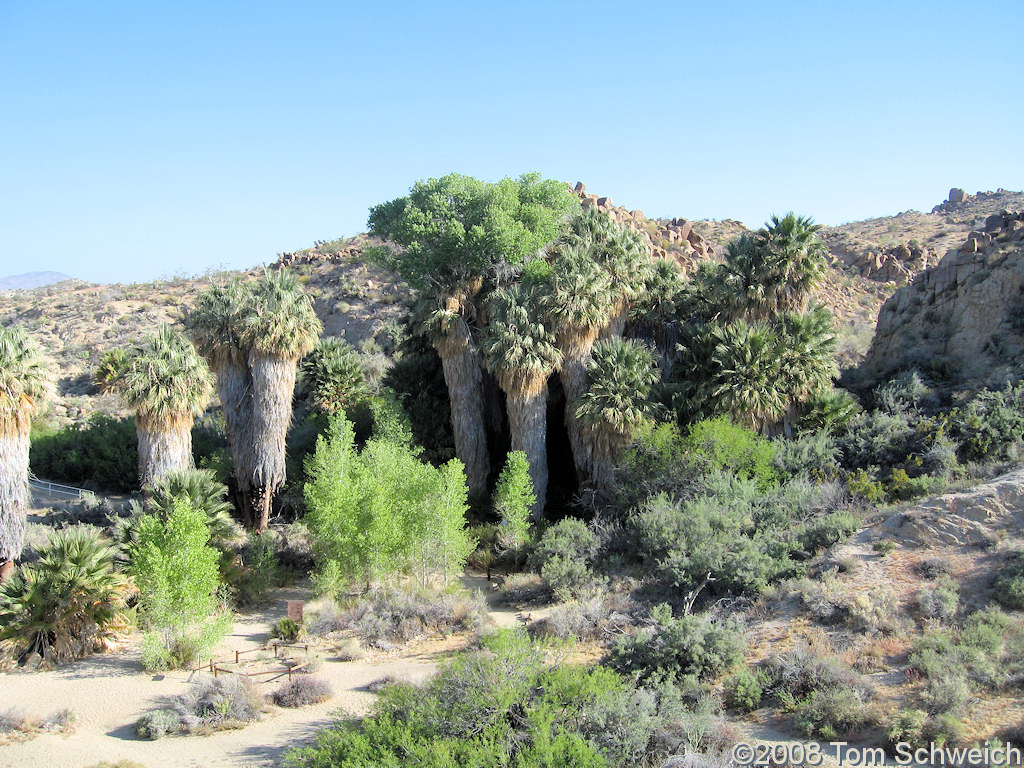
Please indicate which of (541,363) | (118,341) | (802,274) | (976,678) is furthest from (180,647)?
(118,341)

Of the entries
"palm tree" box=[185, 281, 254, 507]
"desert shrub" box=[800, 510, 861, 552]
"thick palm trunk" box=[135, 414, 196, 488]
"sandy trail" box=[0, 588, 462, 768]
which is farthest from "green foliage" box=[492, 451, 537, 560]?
"thick palm trunk" box=[135, 414, 196, 488]

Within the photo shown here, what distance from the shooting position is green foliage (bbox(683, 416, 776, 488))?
69.0 ft

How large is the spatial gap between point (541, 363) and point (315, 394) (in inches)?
383

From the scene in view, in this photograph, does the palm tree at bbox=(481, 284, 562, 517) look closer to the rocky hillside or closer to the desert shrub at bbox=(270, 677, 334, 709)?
the desert shrub at bbox=(270, 677, 334, 709)

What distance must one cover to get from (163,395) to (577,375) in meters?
12.0

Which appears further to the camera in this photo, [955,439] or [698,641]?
[955,439]

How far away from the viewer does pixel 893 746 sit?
11.4 metres

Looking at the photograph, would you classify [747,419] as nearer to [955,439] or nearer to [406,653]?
[955,439]

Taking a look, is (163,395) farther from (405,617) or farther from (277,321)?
(405,617)

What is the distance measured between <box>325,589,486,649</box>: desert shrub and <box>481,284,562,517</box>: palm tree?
5.79 m

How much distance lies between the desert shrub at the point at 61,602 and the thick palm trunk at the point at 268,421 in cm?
675

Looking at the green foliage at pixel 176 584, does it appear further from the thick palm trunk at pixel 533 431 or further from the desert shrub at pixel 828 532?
the desert shrub at pixel 828 532

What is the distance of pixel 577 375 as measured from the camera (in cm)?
2441

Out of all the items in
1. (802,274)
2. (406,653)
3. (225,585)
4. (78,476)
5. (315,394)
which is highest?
(802,274)
